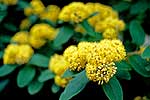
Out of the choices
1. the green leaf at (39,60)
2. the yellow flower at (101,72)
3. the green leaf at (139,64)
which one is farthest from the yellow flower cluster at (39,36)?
the yellow flower at (101,72)

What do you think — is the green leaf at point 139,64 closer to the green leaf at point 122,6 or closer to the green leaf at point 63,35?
the green leaf at point 63,35

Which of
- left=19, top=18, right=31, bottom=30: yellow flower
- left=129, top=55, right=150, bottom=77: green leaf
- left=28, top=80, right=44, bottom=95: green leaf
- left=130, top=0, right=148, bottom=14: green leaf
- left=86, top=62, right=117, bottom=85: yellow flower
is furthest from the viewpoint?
left=19, top=18, right=31, bottom=30: yellow flower

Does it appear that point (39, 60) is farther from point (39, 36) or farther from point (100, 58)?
point (100, 58)

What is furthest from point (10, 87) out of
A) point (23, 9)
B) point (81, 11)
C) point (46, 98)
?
point (81, 11)

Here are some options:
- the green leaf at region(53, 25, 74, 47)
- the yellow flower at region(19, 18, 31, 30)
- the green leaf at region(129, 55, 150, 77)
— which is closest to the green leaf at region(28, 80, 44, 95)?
the green leaf at region(53, 25, 74, 47)

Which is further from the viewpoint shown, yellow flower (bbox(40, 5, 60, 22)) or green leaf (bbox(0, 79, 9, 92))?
yellow flower (bbox(40, 5, 60, 22))

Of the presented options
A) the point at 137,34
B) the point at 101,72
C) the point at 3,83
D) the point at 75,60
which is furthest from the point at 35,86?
the point at 101,72

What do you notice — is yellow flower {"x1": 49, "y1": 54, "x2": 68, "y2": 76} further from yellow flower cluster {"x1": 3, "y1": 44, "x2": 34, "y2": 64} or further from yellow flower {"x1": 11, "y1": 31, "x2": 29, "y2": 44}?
yellow flower {"x1": 11, "y1": 31, "x2": 29, "y2": 44}
